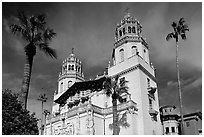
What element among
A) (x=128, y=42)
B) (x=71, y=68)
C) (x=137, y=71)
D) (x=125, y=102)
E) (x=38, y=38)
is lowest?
(x=125, y=102)

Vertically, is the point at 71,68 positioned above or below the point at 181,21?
above

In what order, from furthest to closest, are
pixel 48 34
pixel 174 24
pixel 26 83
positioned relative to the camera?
pixel 174 24 < pixel 48 34 < pixel 26 83

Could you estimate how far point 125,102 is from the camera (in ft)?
113

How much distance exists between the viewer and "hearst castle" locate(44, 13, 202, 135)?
3341cm

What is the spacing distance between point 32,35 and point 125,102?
62.5ft

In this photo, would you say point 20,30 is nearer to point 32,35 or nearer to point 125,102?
point 32,35

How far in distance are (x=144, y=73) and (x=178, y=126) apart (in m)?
13.2

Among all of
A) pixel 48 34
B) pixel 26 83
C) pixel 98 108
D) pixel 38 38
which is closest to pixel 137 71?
pixel 98 108

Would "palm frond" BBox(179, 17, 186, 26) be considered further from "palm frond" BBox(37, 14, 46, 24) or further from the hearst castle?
"palm frond" BBox(37, 14, 46, 24)

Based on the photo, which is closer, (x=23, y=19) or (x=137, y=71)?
(x=23, y=19)

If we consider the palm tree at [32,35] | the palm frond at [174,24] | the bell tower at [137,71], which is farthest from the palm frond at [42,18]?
the bell tower at [137,71]

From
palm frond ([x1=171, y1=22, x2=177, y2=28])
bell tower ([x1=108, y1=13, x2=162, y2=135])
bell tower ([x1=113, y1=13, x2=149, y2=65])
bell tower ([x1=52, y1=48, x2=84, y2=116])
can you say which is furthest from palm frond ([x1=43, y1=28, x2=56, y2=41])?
bell tower ([x1=52, y1=48, x2=84, y2=116])

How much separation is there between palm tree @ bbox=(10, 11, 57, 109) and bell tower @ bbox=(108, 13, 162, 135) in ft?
59.3

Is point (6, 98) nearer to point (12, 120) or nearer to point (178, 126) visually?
point (12, 120)
